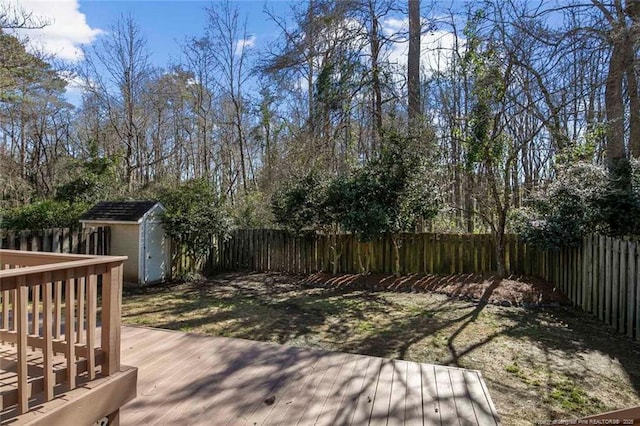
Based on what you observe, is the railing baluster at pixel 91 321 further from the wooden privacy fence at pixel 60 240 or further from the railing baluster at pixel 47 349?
the wooden privacy fence at pixel 60 240

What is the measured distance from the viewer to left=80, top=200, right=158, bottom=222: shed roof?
24.6 feet

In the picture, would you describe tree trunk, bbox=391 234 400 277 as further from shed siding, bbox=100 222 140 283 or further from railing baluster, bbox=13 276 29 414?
railing baluster, bbox=13 276 29 414

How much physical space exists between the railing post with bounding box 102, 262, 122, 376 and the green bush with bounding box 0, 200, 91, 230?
23.5 ft

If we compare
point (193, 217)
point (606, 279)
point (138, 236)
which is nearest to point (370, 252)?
point (193, 217)

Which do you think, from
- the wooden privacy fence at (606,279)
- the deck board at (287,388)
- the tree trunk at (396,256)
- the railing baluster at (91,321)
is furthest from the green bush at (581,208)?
the railing baluster at (91,321)

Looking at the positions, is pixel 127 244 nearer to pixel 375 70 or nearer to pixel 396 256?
pixel 396 256

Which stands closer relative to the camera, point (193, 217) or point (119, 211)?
point (119, 211)

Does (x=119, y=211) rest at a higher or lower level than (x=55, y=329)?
higher

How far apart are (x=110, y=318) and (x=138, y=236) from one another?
5554 millimetres

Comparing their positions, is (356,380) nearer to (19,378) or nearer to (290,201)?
(19,378)

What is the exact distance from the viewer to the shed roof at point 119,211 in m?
7.50

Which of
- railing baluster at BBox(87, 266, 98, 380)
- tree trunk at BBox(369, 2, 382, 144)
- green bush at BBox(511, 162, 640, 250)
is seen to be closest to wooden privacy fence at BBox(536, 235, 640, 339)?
Result: green bush at BBox(511, 162, 640, 250)

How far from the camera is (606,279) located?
5066mm

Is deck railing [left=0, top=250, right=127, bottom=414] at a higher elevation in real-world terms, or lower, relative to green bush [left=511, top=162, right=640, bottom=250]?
lower
